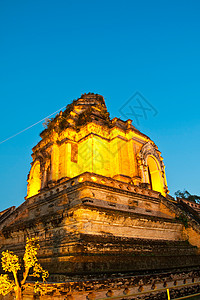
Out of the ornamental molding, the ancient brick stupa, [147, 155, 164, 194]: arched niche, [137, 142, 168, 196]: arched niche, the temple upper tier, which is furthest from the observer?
[147, 155, 164, 194]: arched niche

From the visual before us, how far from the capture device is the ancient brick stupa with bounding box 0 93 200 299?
917cm

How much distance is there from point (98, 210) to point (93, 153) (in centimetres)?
953

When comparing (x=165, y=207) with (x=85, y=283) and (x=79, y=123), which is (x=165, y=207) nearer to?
(x=85, y=283)

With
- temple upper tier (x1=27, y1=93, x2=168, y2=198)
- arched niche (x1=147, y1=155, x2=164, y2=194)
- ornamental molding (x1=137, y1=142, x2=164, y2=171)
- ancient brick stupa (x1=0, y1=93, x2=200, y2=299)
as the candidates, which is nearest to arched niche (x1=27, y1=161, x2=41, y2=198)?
temple upper tier (x1=27, y1=93, x2=168, y2=198)

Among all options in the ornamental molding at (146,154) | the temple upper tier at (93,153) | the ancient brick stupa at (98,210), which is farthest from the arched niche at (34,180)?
the ornamental molding at (146,154)

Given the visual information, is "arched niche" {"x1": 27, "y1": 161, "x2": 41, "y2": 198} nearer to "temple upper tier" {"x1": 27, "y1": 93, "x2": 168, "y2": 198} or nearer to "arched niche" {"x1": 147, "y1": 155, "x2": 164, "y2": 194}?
"temple upper tier" {"x1": 27, "y1": 93, "x2": 168, "y2": 198}

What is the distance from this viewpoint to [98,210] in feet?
33.2

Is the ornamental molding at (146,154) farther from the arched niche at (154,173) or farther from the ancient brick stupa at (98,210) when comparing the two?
the arched niche at (154,173)

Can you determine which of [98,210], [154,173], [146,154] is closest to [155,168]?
[154,173]

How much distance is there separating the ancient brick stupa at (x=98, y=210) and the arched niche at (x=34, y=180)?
0.10 meters

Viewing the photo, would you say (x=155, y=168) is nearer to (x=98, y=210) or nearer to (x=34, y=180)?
(x=34, y=180)

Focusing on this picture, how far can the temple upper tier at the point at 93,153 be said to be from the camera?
1956 cm

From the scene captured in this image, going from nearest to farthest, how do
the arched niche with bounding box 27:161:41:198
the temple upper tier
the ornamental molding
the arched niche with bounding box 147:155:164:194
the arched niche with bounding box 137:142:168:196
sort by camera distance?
the temple upper tier → the ornamental molding → the arched niche with bounding box 137:142:168:196 → the arched niche with bounding box 147:155:164:194 → the arched niche with bounding box 27:161:41:198

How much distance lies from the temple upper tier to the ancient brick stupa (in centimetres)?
9
